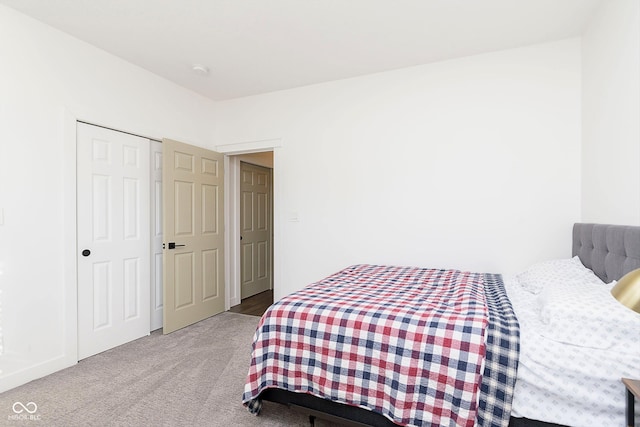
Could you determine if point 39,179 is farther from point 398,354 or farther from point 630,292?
point 630,292

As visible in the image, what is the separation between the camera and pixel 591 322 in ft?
4.59

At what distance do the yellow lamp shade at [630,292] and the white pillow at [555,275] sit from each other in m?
1.08

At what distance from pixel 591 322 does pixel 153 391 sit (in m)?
2.48

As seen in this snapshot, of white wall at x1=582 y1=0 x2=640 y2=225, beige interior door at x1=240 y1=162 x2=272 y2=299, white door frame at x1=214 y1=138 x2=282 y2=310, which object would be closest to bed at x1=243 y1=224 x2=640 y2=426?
white wall at x1=582 y1=0 x2=640 y2=225

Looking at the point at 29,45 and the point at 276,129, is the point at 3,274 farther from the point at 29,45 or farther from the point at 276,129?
the point at 276,129

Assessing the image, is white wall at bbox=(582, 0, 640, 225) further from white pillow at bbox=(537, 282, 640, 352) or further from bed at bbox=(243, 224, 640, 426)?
white pillow at bbox=(537, 282, 640, 352)

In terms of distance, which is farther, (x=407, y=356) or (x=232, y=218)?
(x=232, y=218)

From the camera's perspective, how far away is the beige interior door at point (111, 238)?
276cm

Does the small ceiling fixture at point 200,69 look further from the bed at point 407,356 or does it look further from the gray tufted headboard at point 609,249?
the gray tufted headboard at point 609,249

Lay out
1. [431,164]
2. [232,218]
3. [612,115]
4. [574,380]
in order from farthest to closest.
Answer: [232,218] → [431,164] → [612,115] → [574,380]

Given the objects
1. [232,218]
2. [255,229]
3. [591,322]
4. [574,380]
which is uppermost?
[232,218]

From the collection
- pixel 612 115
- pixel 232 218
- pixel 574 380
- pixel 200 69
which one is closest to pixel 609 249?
pixel 612 115

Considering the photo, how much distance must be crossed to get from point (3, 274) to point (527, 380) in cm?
312

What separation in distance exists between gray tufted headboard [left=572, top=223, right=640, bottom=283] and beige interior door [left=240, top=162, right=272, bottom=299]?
147 inches
